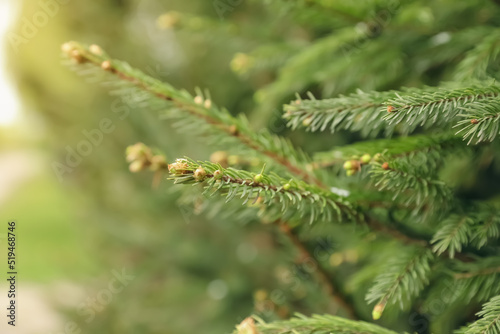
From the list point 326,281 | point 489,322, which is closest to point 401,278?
point 489,322

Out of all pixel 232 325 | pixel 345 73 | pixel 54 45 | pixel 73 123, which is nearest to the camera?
pixel 345 73

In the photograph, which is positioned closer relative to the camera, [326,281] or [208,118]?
[208,118]

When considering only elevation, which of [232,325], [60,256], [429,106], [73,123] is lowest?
[232,325]

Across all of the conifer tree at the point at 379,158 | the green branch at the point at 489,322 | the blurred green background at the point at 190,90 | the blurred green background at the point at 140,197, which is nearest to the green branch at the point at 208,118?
the conifer tree at the point at 379,158

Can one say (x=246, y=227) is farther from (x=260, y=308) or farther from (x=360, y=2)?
(x=360, y=2)

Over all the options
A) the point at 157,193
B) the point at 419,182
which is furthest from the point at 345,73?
the point at 157,193

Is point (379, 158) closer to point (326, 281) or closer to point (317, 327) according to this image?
point (317, 327)

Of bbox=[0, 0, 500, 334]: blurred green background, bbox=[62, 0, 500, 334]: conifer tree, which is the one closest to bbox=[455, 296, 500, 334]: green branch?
bbox=[62, 0, 500, 334]: conifer tree
